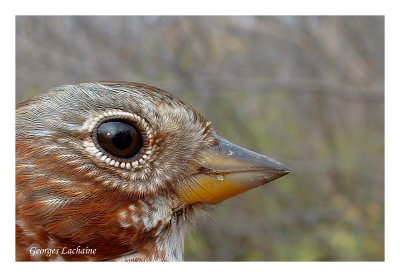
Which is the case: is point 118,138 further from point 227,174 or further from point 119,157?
point 227,174

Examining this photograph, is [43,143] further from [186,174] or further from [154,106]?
[186,174]

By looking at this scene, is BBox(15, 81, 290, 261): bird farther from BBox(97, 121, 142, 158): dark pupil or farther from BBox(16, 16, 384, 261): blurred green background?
BBox(16, 16, 384, 261): blurred green background

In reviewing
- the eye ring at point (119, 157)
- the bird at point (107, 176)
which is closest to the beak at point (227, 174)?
the bird at point (107, 176)

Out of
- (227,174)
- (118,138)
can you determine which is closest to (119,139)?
(118,138)

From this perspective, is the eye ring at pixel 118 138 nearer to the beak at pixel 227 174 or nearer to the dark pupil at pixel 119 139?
the dark pupil at pixel 119 139

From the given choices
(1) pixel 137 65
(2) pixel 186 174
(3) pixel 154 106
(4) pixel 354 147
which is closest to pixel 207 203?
(2) pixel 186 174

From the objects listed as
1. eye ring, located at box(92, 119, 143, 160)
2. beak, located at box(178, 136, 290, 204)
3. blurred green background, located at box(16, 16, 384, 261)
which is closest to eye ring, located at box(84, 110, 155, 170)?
eye ring, located at box(92, 119, 143, 160)

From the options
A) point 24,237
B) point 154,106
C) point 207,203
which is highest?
point 154,106
